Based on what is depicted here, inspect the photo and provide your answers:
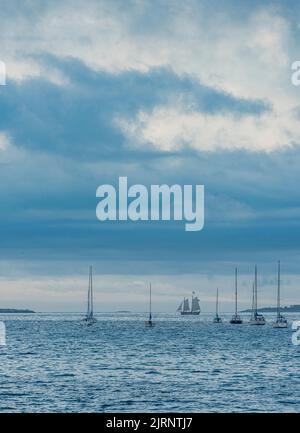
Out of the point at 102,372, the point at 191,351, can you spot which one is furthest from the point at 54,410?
the point at 191,351

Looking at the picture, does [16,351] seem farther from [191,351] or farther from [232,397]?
[232,397]

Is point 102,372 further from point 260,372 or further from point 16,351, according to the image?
point 16,351

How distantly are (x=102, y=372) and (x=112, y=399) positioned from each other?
2511 centimetres
